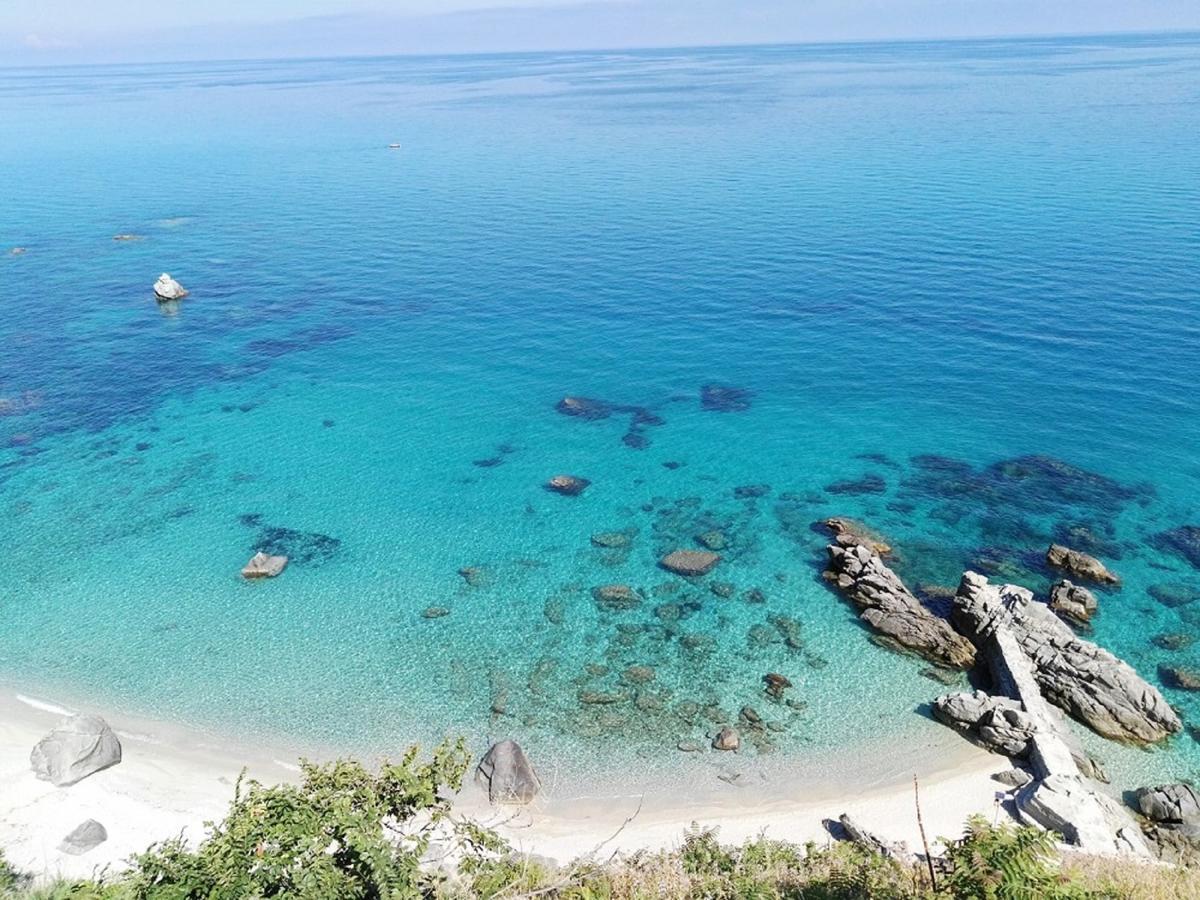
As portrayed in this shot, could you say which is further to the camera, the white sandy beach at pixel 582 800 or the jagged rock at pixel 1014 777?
the jagged rock at pixel 1014 777

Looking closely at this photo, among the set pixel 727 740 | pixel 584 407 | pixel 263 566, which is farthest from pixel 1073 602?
pixel 263 566

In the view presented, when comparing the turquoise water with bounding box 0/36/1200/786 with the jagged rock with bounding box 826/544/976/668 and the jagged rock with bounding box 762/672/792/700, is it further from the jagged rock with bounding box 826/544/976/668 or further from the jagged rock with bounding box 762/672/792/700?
the jagged rock with bounding box 826/544/976/668

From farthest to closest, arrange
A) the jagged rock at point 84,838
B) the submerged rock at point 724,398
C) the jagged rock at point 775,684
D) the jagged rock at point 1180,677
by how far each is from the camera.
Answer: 1. the submerged rock at point 724,398
2. the jagged rock at point 775,684
3. the jagged rock at point 1180,677
4. the jagged rock at point 84,838

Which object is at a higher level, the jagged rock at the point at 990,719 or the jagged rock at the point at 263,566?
the jagged rock at the point at 990,719

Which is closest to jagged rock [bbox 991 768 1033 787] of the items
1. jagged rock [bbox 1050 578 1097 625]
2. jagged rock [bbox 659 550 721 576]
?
jagged rock [bbox 1050 578 1097 625]

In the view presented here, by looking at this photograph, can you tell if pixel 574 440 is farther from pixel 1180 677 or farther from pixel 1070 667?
pixel 1180 677

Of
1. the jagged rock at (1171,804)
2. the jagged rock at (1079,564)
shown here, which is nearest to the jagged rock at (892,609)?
the jagged rock at (1171,804)

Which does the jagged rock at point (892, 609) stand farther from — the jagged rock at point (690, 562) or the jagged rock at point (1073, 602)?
the jagged rock at point (690, 562)
